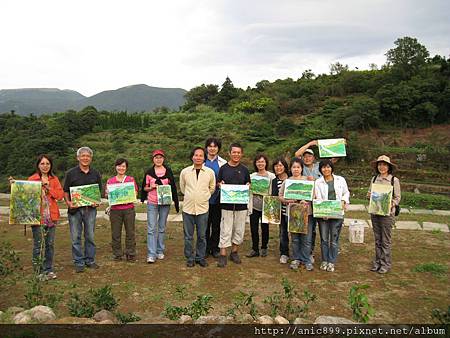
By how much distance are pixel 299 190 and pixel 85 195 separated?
285cm

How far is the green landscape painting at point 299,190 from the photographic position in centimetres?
481

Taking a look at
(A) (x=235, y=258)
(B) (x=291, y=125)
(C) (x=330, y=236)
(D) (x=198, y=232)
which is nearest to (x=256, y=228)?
(A) (x=235, y=258)

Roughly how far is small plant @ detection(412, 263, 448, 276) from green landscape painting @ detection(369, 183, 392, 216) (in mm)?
1046

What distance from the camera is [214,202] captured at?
522 cm

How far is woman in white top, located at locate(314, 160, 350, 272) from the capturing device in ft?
15.6

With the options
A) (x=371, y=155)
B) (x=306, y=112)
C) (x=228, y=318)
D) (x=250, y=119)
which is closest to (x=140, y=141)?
(x=250, y=119)

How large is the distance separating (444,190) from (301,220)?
40.3 feet

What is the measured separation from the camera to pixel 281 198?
498 cm

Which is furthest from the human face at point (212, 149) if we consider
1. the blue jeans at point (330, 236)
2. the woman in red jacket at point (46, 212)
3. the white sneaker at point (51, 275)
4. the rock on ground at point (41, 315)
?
the rock on ground at point (41, 315)

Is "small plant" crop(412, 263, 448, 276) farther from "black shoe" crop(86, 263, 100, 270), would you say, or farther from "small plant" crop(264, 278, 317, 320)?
"black shoe" crop(86, 263, 100, 270)

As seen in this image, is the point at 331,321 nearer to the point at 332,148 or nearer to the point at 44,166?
the point at 332,148

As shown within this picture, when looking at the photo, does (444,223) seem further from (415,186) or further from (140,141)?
(140,141)

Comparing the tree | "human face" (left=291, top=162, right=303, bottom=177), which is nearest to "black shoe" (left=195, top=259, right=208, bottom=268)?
"human face" (left=291, top=162, right=303, bottom=177)

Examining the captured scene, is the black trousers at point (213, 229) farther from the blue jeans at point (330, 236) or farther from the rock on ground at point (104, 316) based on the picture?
the rock on ground at point (104, 316)
